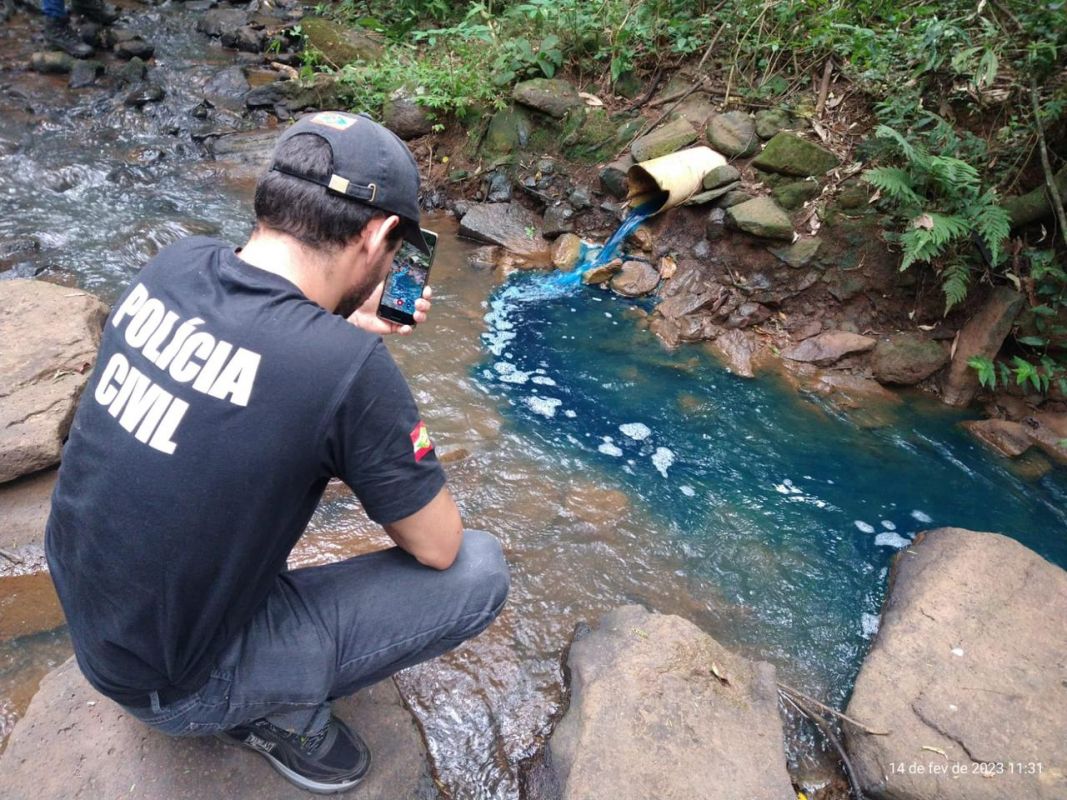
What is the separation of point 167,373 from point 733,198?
4777 mm

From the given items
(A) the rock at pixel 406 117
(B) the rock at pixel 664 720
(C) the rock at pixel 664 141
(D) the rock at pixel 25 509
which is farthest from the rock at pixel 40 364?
(C) the rock at pixel 664 141

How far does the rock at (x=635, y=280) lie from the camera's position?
5.40 m

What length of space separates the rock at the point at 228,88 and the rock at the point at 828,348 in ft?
23.4

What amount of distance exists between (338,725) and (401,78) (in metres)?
6.89

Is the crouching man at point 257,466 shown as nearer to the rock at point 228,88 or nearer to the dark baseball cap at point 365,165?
the dark baseball cap at point 365,165

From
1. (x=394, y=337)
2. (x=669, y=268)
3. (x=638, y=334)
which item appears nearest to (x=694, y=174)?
(x=669, y=268)

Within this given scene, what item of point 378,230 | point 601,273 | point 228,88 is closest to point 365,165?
point 378,230

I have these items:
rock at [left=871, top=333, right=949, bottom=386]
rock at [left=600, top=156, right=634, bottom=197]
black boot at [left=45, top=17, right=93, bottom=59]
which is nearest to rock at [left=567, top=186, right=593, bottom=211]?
rock at [left=600, top=156, right=634, bottom=197]

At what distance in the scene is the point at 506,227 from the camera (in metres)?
6.01

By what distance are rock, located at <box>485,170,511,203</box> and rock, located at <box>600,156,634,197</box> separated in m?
0.92

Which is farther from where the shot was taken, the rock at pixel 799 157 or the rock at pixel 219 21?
the rock at pixel 219 21

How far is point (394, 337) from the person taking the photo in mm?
4492

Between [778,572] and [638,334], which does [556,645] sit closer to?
[778,572]

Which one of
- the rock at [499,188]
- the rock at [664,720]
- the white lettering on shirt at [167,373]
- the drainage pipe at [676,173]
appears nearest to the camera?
the white lettering on shirt at [167,373]
